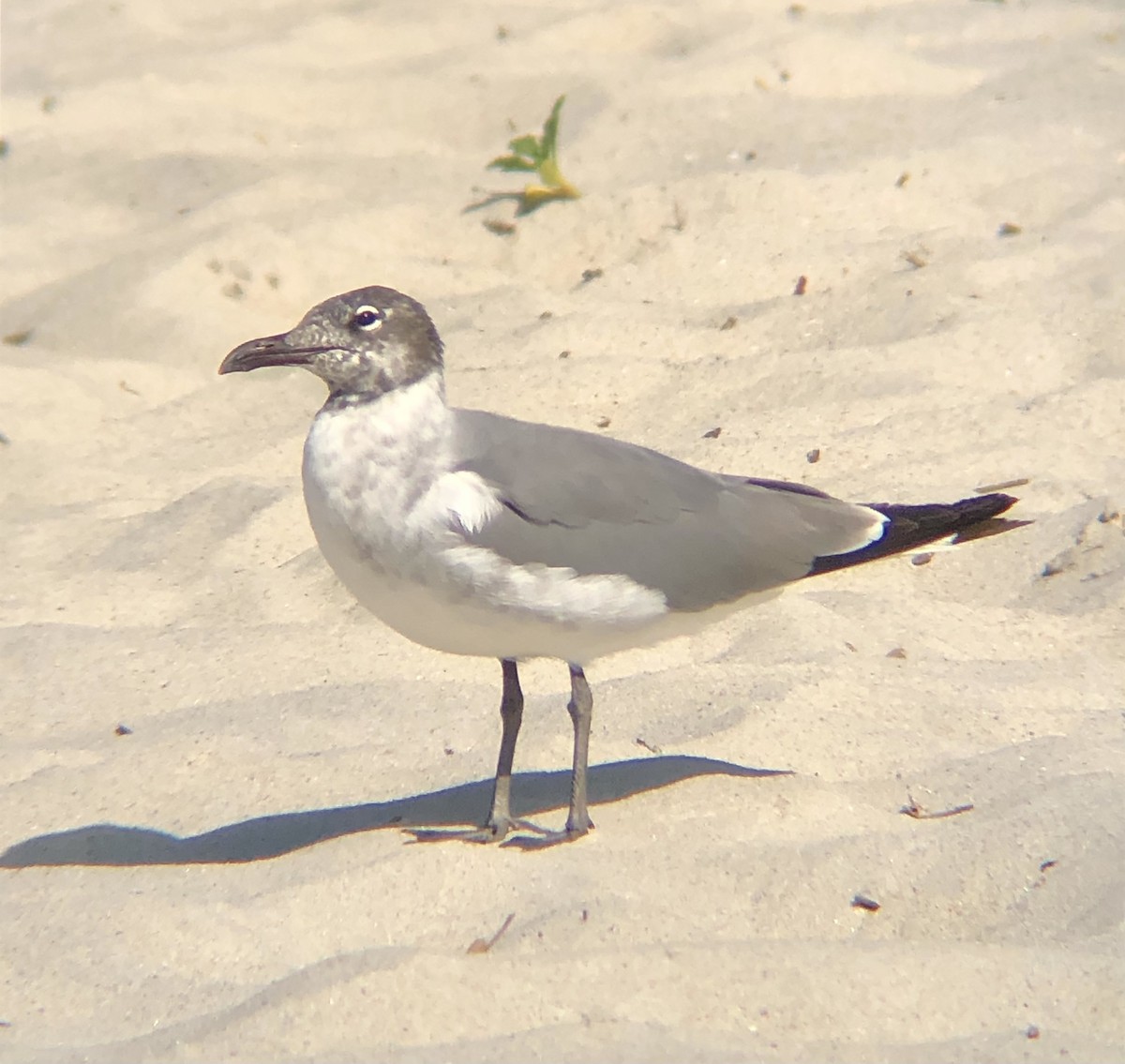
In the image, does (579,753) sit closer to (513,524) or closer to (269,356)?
(513,524)

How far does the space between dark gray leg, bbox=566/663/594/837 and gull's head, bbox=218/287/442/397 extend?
763mm

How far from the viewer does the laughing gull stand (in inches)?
139

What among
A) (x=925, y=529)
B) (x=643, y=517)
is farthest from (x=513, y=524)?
(x=925, y=529)

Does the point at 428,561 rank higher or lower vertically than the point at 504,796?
higher

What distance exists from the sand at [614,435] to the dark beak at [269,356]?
3.23ft

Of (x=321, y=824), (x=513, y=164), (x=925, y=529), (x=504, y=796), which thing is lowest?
(x=321, y=824)

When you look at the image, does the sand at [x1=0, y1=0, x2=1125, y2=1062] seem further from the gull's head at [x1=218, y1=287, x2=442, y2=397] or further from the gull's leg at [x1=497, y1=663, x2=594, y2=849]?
the gull's head at [x1=218, y1=287, x2=442, y2=397]

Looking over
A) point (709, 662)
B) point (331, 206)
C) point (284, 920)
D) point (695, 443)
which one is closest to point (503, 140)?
point (331, 206)

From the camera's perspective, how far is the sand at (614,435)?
307 cm

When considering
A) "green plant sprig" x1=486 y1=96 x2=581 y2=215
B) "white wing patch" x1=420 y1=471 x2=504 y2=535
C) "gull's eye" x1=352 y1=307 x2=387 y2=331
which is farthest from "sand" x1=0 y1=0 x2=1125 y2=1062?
"gull's eye" x1=352 y1=307 x2=387 y2=331

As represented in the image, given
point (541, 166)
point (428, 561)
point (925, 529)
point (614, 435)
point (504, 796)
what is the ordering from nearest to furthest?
point (428, 561) < point (504, 796) < point (925, 529) < point (614, 435) < point (541, 166)

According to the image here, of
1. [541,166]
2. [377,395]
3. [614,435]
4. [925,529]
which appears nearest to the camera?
[377,395]

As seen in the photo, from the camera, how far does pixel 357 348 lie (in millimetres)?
3734

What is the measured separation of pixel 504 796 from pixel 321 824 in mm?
429
